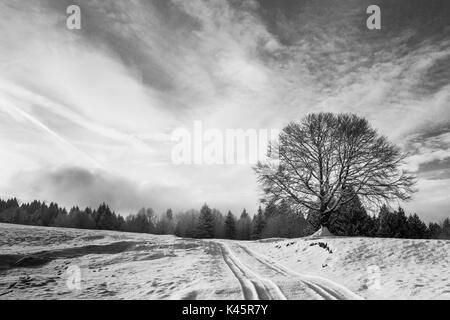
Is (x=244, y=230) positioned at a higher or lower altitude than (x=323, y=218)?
lower

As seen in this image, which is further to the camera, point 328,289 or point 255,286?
point 255,286

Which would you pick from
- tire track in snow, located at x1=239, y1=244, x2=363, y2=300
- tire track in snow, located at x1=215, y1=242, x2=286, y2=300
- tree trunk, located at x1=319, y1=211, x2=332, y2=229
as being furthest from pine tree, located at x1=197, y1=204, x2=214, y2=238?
tire track in snow, located at x1=239, y1=244, x2=363, y2=300

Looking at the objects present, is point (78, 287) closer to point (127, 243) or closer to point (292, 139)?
point (127, 243)

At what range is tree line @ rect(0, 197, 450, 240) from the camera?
82.6ft

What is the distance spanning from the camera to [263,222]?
252 feet

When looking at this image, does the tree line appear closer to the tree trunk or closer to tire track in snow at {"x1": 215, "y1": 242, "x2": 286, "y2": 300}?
the tree trunk

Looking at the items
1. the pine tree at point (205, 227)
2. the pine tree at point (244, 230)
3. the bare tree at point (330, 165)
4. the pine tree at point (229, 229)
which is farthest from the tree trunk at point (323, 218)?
the pine tree at point (244, 230)

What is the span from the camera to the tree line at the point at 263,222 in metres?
25.2

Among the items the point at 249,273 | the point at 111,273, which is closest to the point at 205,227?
the point at 111,273

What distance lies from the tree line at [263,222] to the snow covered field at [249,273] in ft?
24.5

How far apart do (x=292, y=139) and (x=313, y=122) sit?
6.84 ft

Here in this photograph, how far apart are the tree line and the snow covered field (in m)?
7.48

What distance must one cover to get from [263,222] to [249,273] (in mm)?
67131

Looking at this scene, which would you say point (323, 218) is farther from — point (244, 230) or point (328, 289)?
point (244, 230)
